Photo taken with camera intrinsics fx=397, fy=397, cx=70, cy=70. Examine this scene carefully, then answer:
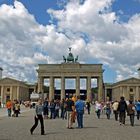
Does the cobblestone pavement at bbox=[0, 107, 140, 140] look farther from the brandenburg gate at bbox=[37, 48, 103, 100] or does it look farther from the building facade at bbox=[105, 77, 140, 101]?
the building facade at bbox=[105, 77, 140, 101]

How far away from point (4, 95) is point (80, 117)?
128m

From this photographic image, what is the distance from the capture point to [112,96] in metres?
161

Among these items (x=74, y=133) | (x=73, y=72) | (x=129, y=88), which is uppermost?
(x=73, y=72)

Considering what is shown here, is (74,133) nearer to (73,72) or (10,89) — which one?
(73,72)

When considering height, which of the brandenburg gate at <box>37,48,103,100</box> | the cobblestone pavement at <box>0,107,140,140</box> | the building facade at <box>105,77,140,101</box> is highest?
the brandenburg gate at <box>37,48,103,100</box>

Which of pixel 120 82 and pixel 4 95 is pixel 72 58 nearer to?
pixel 120 82

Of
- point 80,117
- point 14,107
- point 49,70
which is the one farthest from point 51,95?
point 80,117

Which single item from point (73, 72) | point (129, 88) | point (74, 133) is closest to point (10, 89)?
point (73, 72)

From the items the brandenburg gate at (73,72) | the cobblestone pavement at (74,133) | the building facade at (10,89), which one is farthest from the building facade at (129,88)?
the cobblestone pavement at (74,133)

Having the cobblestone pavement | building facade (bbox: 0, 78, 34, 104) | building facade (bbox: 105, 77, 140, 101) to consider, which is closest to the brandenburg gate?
building facade (bbox: 105, 77, 140, 101)

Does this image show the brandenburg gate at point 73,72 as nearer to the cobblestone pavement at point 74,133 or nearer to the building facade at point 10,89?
the building facade at point 10,89

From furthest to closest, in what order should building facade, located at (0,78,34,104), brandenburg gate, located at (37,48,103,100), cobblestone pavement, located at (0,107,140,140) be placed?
building facade, located at (0,78,34,104) → brandenburg gate, located at (37,48,103,100) → cobblestone pavement, located at (0,107,140,140)

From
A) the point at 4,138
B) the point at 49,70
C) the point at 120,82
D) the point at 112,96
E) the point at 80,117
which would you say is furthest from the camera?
the point at 112,96

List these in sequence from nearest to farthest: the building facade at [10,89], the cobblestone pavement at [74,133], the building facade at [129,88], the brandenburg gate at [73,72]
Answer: the cobblestone pavement at [74,133], the brandenburg gate at [73,72], the building facade at [129,88], the building facade at [10,89]
